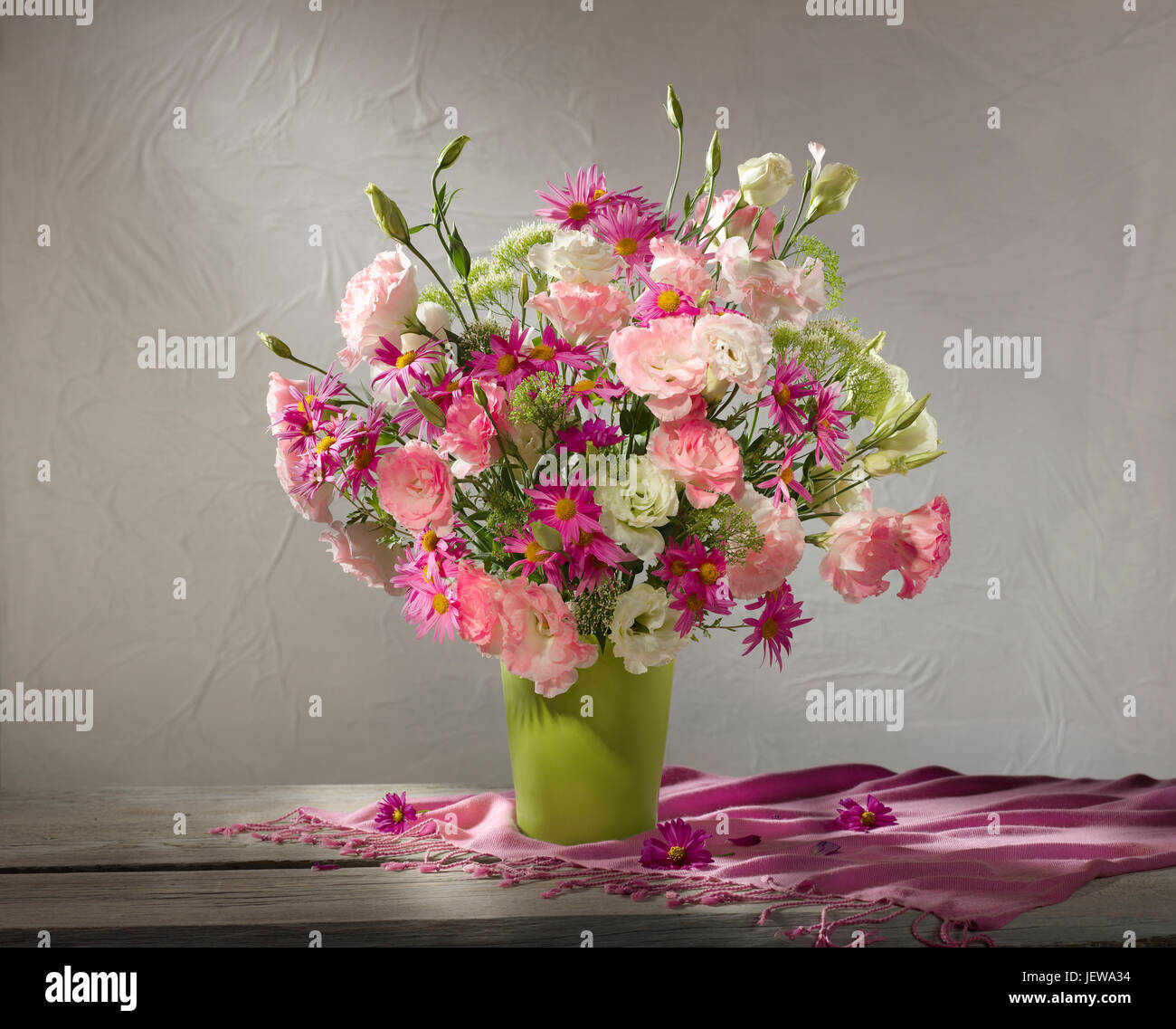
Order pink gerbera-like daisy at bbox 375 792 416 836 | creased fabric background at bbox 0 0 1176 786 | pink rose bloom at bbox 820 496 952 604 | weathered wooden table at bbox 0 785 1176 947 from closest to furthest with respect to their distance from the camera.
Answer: weathered wooden table at bbox 0 785 1176 947, pink rose bloom at bbox 820 496 952 604, pink gerbera-like daisy at bbox 375 792 416 836, creased fabric background at bbox 0 0 1176 786

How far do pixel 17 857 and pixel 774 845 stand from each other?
67 centimetres

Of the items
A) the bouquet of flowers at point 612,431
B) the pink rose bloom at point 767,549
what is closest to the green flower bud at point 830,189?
the bouquet of flowers at point 612,431

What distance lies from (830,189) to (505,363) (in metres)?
0.32

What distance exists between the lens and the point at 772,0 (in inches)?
69.5

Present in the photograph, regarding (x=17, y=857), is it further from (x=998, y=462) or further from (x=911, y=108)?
(x=911, y=108)

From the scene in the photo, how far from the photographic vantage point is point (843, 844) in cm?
95

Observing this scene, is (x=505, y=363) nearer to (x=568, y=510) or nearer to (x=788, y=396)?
(x=568, y=510)

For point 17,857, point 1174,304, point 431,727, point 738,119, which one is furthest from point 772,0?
point 17,857

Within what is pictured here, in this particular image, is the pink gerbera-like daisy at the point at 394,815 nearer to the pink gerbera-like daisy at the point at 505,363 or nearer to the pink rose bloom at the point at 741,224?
the pink gerbera-like daisy at the point at 505,363

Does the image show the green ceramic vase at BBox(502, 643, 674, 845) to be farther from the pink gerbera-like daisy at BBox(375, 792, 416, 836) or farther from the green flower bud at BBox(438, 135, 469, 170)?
the green flower bud at BBox(438, 135, 469, 170)

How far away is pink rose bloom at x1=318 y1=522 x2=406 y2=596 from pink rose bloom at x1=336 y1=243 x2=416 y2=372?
0.50ft

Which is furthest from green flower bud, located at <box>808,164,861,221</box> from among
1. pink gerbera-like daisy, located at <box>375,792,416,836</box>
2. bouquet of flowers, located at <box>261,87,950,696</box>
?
pink gerbera-like daisy, located at <box>375,792,416,836</box>

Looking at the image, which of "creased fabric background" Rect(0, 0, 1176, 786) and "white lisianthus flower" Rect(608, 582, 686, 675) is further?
"creased fabric background" Rect(0, 0, 1176, 786)

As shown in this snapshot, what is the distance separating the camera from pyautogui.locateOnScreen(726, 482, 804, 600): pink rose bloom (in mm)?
858
